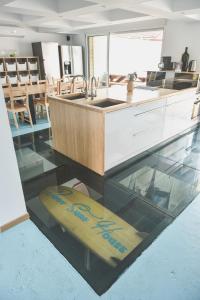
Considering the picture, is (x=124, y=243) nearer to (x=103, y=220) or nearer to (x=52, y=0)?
(x=103, y=220)

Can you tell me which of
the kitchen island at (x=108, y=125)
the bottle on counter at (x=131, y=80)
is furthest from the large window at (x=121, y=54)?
the kitchen island at (x=108, y=125)

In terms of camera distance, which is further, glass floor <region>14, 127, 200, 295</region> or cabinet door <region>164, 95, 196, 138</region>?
cabinet door <region>164, 95, 196, 138</region>

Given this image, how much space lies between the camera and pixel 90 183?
253 centimetres

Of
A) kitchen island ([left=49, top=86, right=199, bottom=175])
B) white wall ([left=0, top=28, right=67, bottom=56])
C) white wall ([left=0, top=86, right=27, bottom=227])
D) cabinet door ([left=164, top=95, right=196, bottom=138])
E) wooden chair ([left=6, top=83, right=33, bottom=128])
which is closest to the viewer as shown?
white wall ([left=0, top=86, right=27, bottom=227])

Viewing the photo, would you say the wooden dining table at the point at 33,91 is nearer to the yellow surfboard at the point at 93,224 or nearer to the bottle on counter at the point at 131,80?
the bottle on counter at the point at 131,80

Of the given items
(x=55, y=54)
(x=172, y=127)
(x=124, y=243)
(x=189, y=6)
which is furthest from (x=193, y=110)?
(x=55, y=54)

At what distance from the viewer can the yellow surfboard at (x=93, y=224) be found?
64.3 inches

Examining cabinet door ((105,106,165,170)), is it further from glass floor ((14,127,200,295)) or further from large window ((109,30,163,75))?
large window ((109,30,163,75))

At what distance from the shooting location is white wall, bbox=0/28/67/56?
6238 mm

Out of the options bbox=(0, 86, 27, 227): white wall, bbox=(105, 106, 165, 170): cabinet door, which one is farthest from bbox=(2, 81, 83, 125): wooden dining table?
bbox=(0, 86, 27, 227): white wall

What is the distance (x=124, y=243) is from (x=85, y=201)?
24.7 inches

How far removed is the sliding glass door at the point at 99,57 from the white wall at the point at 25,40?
3.88ft

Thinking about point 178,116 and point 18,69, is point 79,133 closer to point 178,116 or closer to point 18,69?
point 178,116

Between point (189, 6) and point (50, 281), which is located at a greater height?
point (189, 6)
